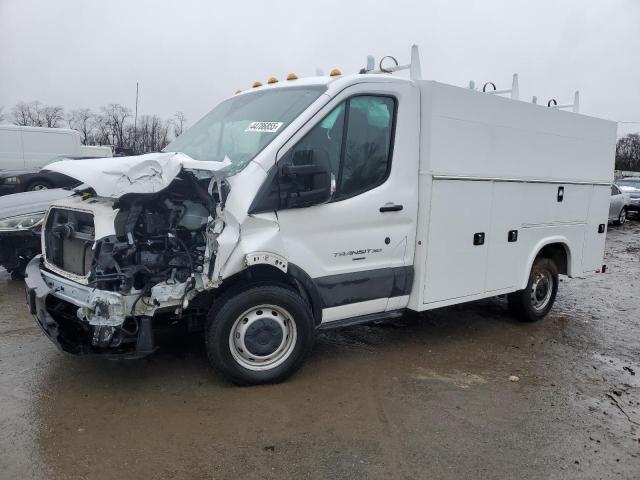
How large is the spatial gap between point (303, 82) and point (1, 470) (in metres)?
3.57

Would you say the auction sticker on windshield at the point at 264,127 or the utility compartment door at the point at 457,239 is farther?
the utility compartment door at the point at 457,239

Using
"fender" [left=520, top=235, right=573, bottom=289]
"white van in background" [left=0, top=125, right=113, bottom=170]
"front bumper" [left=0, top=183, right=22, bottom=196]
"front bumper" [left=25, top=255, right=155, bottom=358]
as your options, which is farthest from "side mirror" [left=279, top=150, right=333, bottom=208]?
"white van in background" [left=0, top=125, right=113, bottom=170]

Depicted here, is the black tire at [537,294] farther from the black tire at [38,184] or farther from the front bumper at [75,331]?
the black tire at [38,184]

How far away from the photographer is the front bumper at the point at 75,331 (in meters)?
3.72

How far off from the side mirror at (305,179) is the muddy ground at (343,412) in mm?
1526

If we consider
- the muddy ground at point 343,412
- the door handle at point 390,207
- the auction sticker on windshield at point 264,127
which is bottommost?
the muddy ground at point 343,412

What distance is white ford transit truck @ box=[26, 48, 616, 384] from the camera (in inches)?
147

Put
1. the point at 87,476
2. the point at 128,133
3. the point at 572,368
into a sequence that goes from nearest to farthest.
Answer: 1. the point at 87,476
2. the point at 572,368
3. the point at 128,133

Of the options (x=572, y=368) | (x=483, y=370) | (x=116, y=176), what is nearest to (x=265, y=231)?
(x=116, y=176)

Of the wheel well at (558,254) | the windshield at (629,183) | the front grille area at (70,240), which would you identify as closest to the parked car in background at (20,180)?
the front grille area at (70,240)

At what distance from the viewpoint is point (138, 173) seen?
3.61 meters

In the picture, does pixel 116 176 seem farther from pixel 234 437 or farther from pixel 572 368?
pixel 572 368

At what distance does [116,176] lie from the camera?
359 centimetres

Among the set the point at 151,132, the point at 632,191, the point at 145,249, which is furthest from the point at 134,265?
the point at 151,132
